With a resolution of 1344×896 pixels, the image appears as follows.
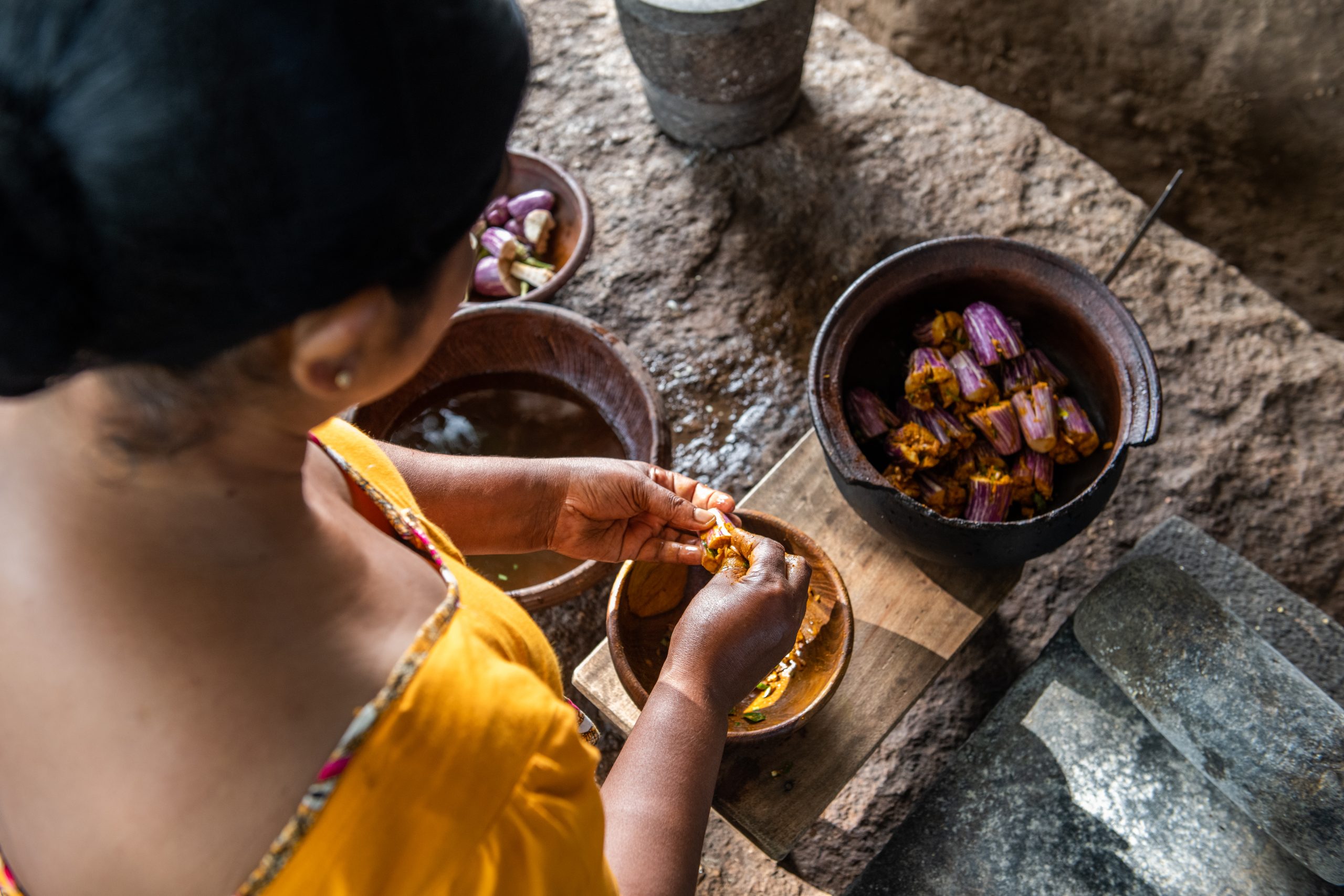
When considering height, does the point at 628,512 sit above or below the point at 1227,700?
above

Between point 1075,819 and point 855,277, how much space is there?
5.51ft

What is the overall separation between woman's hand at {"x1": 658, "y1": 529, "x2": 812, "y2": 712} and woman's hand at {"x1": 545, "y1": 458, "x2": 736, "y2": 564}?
15 cm

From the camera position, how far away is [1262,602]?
6.90 ft

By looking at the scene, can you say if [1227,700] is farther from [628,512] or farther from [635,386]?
[635,386]

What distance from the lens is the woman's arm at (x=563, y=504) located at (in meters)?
1.52

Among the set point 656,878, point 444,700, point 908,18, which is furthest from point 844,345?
point 908,18

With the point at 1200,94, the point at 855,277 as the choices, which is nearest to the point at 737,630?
the point at 855,277

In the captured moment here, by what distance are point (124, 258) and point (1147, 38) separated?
433 centimetres

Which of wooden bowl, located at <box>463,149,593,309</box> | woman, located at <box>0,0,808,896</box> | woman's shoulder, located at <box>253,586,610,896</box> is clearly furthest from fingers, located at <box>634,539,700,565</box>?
wooden bowl, located at <box>463,149,593,309</box>

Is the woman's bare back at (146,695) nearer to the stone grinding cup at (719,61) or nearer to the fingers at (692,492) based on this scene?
the fingers at (692,492)

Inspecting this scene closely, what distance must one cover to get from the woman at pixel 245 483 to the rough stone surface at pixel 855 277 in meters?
1.47

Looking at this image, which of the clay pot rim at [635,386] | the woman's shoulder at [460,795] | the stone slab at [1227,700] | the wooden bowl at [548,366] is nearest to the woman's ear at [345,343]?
the woman's shoulder at [460,795]

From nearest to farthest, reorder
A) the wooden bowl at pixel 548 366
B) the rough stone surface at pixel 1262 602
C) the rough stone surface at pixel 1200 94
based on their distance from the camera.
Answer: the rough stone surface at pixel 1262 602
the wooden bowl at pixel 548 366
the rough stone surface at pixel 1200 94

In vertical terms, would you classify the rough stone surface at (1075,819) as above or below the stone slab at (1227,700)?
below
